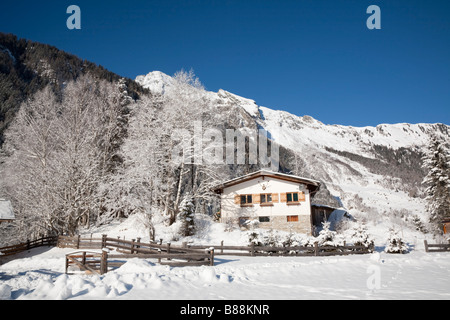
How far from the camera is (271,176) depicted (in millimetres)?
33344

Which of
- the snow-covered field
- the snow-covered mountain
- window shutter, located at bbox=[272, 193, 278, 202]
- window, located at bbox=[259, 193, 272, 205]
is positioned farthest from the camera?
the snow-covered mountain

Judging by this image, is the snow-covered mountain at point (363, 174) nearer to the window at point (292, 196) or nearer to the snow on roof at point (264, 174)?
the snow on roof at point (264, 174)

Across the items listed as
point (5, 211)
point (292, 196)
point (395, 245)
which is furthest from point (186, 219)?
point (395, 245)

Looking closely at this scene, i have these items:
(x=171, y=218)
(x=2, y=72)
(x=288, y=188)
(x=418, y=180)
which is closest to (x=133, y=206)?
(x=171, y=218)

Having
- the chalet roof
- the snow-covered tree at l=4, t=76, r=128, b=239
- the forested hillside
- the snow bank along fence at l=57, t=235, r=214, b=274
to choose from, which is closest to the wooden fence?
the snow bank along fence at l=57, t=235, r=214, b=274

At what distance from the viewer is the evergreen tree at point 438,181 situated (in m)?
33.6

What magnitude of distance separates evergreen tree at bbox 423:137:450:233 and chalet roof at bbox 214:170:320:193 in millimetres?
15284

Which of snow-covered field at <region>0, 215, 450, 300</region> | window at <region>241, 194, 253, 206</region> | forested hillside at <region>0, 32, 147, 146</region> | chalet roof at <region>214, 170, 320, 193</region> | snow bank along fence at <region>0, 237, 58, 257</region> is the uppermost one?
forested hillside at <region>0, 32, 147, 146</region>

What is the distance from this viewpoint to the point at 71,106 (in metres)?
31.3

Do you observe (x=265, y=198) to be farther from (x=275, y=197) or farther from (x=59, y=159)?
(x=59, y=159)

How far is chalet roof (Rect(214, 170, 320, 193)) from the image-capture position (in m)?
31.5

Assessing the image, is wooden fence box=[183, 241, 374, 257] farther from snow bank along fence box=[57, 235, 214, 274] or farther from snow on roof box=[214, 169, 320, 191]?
snow on roof box=[214, 169, 320, 191]
